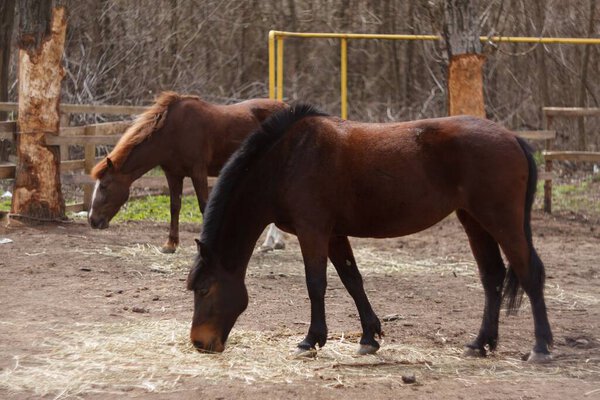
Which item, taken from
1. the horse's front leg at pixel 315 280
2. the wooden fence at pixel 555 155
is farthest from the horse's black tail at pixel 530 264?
the wooden fence at pixel 555 155

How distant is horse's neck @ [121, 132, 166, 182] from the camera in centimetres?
874

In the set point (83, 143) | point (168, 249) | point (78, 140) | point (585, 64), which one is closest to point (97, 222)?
point (168, 249)

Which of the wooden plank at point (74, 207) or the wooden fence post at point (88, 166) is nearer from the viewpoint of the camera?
the wooden plank at point (74, 207)

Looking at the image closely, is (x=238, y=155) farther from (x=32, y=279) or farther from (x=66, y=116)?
(x=66, y=116)

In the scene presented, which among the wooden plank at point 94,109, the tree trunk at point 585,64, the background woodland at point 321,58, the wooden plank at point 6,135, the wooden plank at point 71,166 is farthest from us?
the background woodland at point 321,58

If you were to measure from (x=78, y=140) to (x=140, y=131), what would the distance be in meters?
2.21

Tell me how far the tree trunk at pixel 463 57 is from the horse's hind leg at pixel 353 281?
160 inches

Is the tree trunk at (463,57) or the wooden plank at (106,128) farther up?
the tree trunk at (463,57)

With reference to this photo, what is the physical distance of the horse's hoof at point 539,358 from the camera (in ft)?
16.4

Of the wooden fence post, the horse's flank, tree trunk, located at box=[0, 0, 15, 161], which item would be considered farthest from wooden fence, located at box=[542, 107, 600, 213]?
tree trunk, located at box=[0, 0, 15, 161]

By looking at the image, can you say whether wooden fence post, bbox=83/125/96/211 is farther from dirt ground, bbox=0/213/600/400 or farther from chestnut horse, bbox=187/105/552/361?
chestnut horse, bbox=187/105/552/361

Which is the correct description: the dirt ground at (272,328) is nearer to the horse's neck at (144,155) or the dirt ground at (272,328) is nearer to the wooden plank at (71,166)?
the horse's neck at (144,155)

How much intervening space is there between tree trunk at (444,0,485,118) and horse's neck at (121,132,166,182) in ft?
10.2

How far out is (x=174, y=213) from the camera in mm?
9227
